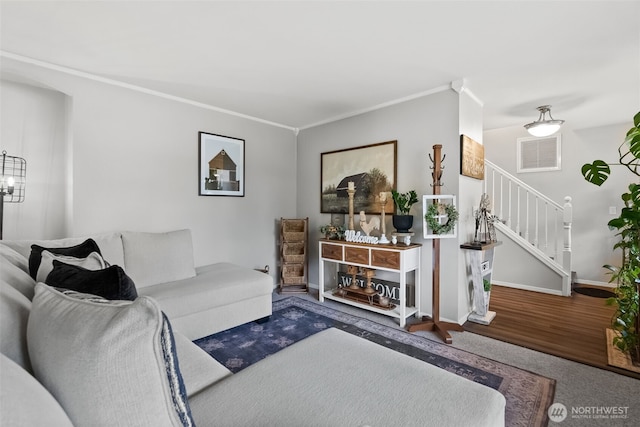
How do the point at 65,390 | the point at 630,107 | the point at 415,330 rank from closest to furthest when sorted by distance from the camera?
the point at 65,390 → the point at 415,330 → the point at 630,107

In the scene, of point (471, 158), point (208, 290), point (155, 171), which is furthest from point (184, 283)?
point (471, 158)

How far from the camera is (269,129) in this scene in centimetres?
418

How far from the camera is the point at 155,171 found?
10.3 ft

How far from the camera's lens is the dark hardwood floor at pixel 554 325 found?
2.41 m

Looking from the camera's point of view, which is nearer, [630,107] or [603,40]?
[603,40]

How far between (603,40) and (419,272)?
7.77ft

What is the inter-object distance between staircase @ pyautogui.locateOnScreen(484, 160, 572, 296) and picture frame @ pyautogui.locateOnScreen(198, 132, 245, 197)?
3.74 m

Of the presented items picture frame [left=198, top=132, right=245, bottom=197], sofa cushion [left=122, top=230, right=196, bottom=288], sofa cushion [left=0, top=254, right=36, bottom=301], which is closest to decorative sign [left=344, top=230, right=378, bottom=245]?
picture frame [left=198, top=132, right=245, bottom=197]

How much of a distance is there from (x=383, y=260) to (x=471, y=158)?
141 cm

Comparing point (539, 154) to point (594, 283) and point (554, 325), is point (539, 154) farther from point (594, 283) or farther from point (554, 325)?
point (554, 325)

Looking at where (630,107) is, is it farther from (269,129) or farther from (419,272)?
(269,129)

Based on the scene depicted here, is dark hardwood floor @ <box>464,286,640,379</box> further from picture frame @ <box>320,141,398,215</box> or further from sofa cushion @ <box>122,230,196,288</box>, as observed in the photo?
sofa cushion @ <box>122,230,196,288</box>

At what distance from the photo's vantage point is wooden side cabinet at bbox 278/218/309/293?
3.96m

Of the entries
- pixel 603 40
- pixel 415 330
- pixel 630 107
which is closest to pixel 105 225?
pixel 415 330
